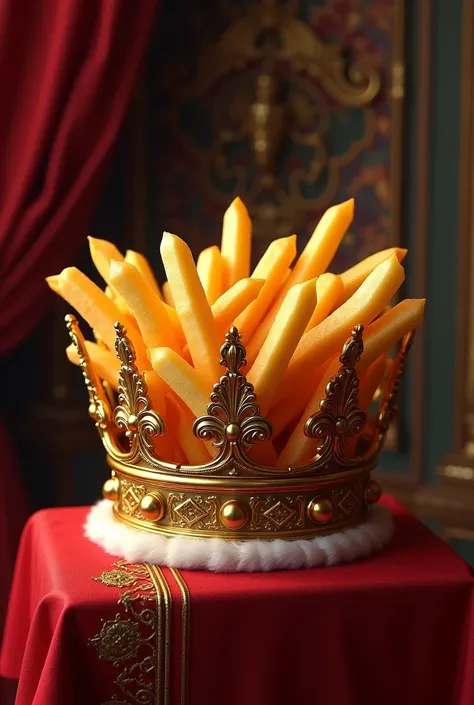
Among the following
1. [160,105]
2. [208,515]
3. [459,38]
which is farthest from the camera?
[160,105]

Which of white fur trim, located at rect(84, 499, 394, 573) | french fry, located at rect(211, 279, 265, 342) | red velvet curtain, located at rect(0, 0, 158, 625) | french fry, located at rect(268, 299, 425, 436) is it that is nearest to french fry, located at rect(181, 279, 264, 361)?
french fry, located at rect(211, 279, 265, 342)

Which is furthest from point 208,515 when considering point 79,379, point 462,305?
point 79,379

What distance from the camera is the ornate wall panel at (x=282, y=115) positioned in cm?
200

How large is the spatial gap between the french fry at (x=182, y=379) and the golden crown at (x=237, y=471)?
1cm

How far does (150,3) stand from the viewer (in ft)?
6.32

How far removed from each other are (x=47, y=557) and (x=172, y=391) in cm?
23

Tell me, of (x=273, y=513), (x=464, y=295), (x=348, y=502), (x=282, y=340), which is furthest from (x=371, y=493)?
(x=464, y=295)

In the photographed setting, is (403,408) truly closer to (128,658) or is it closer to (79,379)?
Answer: (79,379)

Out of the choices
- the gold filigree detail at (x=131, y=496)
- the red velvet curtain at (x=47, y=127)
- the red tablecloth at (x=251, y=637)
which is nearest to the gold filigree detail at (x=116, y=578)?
the red tablecloth at (x=251, y=637)

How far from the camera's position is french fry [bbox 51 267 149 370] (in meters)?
1.09

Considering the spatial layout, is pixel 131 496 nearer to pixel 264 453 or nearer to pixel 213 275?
pixel 264 453

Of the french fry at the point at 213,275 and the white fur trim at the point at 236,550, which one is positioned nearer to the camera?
the white fur trim at the point at 236,550

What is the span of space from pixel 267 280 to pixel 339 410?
176 mm

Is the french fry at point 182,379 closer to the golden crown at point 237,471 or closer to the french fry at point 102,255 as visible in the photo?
the golden crown at point 237,471
